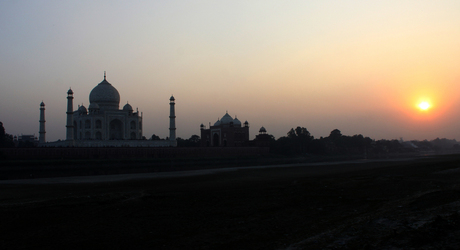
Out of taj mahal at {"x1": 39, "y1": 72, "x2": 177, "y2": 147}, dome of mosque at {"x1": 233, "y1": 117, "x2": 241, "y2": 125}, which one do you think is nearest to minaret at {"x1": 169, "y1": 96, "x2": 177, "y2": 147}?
taj mahal at {"x1": 39, "y1": 72, "x2": 177, "y2": 147}

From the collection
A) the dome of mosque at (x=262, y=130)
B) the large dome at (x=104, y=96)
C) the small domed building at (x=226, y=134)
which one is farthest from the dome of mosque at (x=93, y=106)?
the dome of mosque at (x=262, y=130)

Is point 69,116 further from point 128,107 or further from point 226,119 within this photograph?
point 226,119

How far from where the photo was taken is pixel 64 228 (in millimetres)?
10328

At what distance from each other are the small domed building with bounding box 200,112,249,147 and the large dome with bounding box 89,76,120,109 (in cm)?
1738

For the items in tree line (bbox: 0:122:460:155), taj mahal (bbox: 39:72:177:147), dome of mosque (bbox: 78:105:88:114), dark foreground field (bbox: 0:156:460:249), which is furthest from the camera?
tree line (bbox: 0:122:460:155)

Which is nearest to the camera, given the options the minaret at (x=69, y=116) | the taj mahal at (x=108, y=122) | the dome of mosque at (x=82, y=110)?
the minaret at (x=69, y=116)

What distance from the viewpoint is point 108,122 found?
52562 mm

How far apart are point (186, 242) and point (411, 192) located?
30.4ft

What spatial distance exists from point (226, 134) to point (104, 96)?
2056 cm

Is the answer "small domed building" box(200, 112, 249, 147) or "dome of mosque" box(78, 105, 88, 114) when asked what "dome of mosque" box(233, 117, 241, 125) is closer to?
"small domed building" box(200, 112, 249, 147)

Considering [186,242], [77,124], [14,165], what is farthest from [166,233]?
[77,124]

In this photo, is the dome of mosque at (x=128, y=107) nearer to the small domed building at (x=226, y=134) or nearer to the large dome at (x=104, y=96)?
the large dome at (x=104, y=96)

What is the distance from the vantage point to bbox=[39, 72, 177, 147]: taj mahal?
50469 millimetres

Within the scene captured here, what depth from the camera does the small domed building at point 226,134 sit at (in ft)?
204
